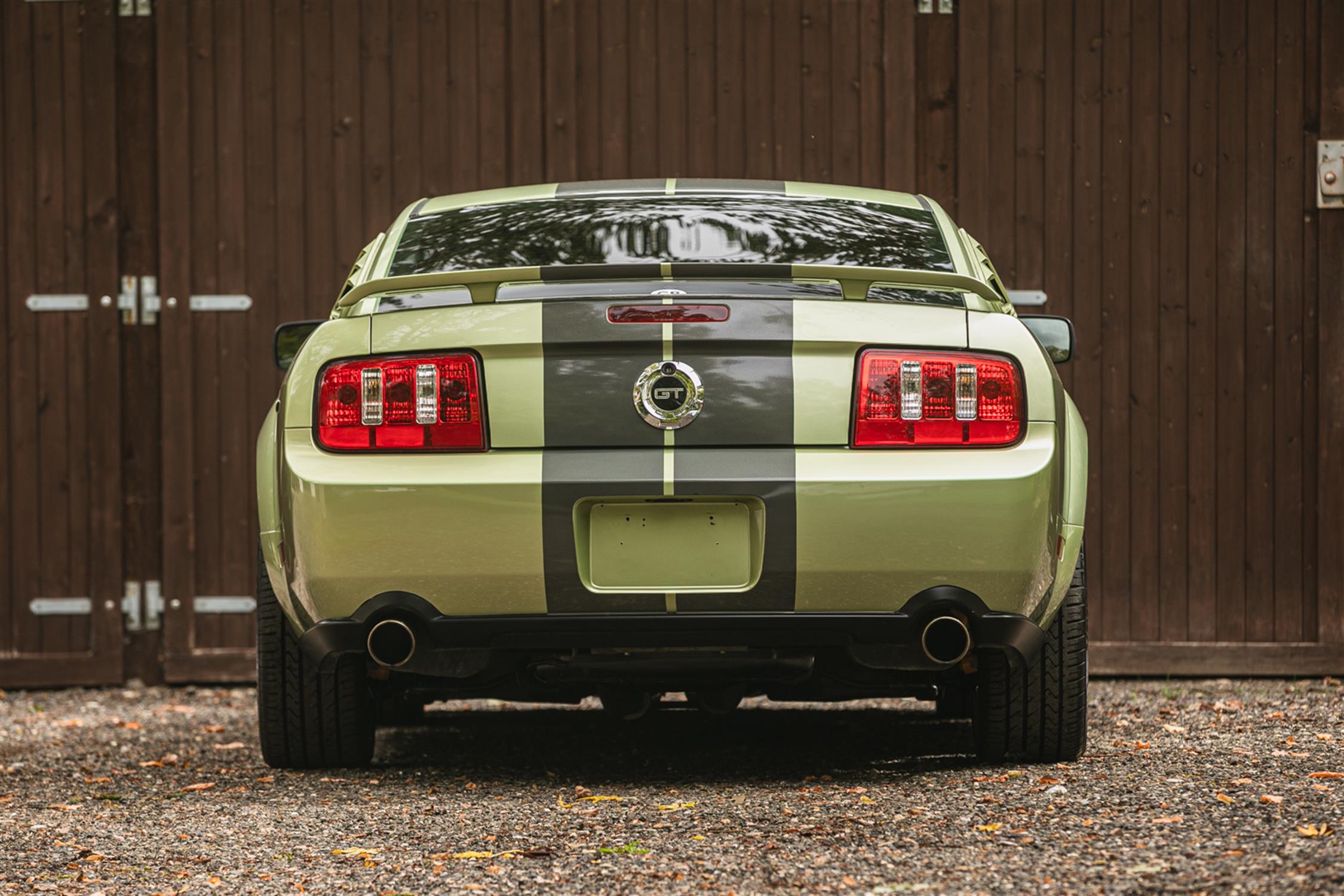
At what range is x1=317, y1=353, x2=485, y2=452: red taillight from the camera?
328 centimetres

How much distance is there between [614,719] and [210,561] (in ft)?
7.07

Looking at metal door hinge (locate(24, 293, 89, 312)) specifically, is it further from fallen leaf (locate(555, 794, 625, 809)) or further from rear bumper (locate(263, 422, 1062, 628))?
fallen leaf (locate(555, 794, 625, 809))

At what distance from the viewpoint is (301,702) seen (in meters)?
3.89

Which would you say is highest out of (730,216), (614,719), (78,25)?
(78,25)

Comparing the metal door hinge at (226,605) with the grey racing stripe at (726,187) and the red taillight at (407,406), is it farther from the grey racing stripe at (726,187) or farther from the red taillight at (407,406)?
the red taillight at (407,406)

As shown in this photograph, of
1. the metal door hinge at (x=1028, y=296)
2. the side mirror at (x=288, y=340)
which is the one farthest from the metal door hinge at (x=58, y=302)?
the metal door hinge at (x=1028, y=296)

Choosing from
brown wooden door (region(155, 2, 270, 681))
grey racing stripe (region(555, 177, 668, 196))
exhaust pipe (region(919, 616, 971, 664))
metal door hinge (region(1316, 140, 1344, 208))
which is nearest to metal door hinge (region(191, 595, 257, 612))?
brown wooden door (region(155, 2, 270, 681))

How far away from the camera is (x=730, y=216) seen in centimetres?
402

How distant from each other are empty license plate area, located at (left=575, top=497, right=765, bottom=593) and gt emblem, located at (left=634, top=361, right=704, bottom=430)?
178 mm

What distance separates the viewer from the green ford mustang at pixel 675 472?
3.22m

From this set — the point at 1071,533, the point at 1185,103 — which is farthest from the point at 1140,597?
the point at 1071,533

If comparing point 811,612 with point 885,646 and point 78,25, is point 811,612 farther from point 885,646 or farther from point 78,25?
point 78,25

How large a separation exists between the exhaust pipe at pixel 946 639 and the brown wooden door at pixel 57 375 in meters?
4.19

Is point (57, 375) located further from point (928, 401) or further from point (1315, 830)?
point (1315, 830)
